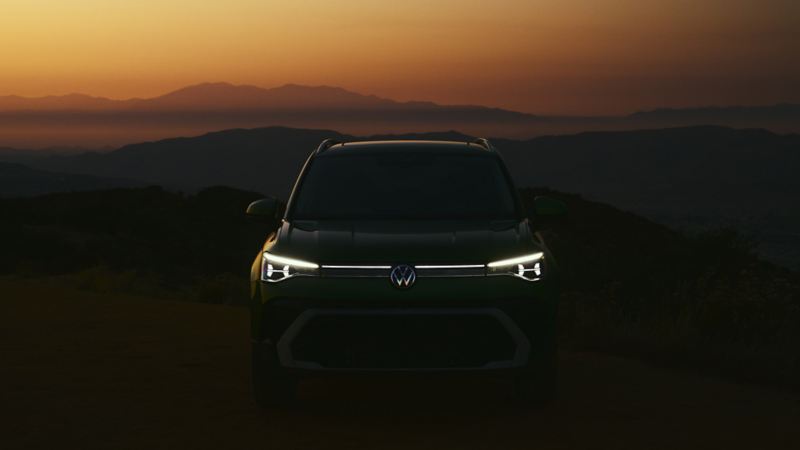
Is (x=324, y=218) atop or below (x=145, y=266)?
atop

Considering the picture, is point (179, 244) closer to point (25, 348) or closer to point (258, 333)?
point (25, 348)

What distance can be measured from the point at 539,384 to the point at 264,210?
7.99ft

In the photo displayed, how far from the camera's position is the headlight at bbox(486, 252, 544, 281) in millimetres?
7613

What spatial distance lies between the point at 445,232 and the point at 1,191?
17959 centimetres

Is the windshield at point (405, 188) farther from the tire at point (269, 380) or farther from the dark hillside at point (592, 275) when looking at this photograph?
the tire at point (269, 380)

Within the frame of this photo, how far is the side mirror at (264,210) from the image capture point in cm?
905

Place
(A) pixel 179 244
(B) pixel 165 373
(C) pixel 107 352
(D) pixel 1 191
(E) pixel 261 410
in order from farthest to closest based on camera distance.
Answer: (D) pixel 1 191
(A) pixel 179 244
(C) pixel 107 352
(B) pixel 165 373
(E) pixel 261 410

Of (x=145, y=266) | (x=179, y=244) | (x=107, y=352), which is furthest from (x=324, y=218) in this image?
(x=179, y=244)

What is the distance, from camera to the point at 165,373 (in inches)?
407

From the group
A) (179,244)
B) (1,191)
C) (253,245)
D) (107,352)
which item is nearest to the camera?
(107,352)

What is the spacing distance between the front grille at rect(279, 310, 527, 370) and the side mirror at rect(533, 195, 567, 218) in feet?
5.20

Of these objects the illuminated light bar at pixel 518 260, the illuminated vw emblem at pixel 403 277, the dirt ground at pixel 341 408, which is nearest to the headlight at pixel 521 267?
the illuminated light bar at pixel 518 260

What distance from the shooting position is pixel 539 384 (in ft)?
26.9

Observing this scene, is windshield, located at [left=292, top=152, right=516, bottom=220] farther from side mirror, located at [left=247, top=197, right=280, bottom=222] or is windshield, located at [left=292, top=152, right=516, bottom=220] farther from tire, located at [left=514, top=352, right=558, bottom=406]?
tire, located at [left=514, top=352, right=558, bottom=406]
